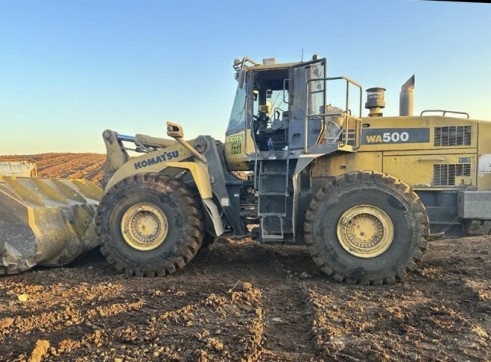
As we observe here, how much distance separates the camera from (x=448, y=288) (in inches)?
218

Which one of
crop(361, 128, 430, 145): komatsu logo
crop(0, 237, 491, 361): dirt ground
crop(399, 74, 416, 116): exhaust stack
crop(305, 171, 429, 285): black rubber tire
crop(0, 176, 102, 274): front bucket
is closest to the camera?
crop(0, 237, 491, 361): dirt ground

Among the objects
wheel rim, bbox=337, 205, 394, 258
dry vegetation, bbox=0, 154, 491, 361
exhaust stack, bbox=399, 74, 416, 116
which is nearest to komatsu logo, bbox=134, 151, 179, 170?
dry vegetation, bbox=0, 154, 491, 361

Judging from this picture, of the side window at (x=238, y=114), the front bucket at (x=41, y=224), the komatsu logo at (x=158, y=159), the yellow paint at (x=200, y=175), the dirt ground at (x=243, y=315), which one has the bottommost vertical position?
the dirt ground at (x=243, y=315)

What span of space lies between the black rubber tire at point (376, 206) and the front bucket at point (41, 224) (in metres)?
3.59

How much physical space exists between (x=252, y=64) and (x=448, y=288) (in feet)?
13.4

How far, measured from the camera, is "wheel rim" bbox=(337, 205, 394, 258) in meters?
5.70

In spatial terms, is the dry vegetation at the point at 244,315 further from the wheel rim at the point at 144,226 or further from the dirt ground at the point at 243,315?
the wheel rim at the point at 144,226

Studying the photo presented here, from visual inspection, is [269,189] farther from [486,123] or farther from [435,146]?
[486,123]

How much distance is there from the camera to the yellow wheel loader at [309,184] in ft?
18.8

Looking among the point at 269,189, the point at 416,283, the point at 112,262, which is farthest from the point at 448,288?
the point at 112,262

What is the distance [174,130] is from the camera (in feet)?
21.0

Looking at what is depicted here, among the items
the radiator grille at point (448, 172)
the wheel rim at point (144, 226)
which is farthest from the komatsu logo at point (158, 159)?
the radiator grille at point (448, 172)

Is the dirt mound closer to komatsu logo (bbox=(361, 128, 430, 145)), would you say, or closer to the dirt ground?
the dirt ground

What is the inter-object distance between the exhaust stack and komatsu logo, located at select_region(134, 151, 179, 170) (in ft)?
11.5
